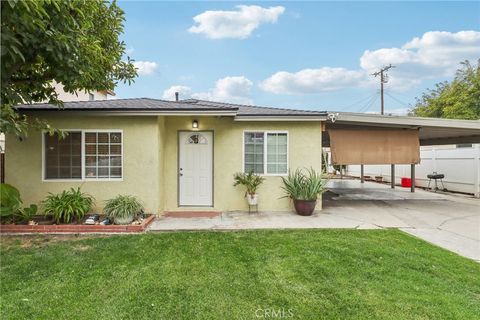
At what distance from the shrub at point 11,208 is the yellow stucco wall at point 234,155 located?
10.8 ft

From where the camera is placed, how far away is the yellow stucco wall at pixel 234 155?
826 cm

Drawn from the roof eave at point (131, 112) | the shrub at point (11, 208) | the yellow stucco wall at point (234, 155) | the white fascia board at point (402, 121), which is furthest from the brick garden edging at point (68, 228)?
the white fascia board at point (402, 121)

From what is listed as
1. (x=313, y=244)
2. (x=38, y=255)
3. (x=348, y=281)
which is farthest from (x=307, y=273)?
(x=38, y=255)

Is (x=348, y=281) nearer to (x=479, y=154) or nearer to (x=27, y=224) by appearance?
(x=27, y=224)

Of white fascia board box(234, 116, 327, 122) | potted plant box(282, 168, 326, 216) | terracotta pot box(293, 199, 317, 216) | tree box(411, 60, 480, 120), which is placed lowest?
terracotta pot box(293, 199, 317, 216)

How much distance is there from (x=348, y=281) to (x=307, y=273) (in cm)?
55

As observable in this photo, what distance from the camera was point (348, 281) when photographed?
12.5ft

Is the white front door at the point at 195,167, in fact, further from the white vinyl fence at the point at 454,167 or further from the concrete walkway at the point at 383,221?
the white vinyl fence at the point at 454,167

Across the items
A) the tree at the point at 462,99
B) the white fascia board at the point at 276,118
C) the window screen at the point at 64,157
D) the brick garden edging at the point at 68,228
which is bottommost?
the brick garden edging at the point at 68,228

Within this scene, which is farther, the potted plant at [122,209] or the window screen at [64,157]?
the window screen at [64,157]

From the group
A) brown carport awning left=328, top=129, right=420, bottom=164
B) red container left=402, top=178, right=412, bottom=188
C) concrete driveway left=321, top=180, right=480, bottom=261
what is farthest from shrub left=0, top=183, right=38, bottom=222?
red container left=402, top=178, right=412, bottom=188

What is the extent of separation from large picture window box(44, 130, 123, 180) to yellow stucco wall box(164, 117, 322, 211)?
1429mm

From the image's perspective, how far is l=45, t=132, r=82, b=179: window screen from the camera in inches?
289

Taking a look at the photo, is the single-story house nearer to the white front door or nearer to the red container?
the white front door
